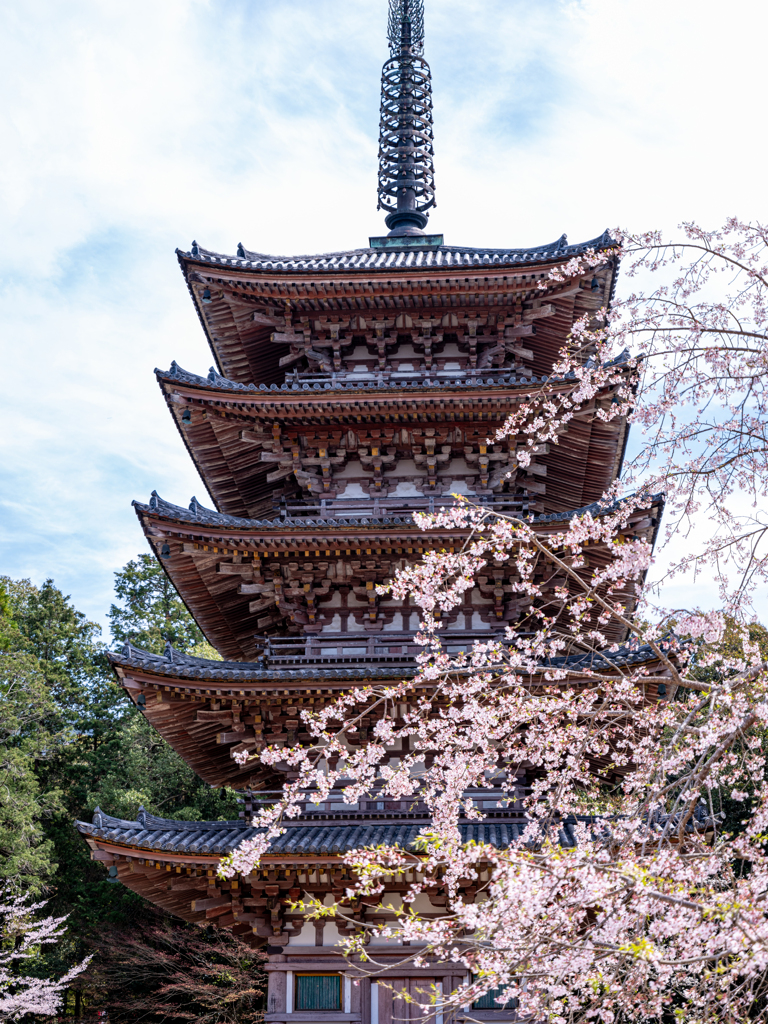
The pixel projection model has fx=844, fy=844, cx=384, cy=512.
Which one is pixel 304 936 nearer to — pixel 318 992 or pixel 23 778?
pixel 318 992

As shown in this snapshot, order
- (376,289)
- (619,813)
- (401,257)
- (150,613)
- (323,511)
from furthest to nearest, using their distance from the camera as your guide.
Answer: (150,613)
(401,257)
(376,289)
(323,511)
(619,813)

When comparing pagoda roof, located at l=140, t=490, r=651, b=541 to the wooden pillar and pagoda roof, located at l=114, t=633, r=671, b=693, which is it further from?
the wooden pillar

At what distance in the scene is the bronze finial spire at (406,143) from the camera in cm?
1759

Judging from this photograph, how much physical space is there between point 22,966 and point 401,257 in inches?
966

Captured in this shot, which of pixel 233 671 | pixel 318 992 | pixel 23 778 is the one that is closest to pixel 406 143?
pixel 233 671

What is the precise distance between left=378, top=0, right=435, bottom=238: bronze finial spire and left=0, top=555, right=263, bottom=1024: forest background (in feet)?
54.6

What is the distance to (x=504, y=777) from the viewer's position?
430 inches

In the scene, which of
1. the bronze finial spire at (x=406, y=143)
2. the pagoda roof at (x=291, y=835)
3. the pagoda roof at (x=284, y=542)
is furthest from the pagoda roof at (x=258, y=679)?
the bronze finial spire at (x=406, y=143)

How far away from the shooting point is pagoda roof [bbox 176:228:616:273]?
504 inches

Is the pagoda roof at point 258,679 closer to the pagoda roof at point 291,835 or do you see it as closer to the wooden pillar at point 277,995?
the pagoda roof at point 291,835

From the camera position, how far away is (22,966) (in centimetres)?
2619

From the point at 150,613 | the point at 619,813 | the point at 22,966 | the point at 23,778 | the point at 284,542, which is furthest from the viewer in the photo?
the point at 150,613

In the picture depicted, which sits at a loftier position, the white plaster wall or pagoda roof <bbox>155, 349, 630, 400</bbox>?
pagoda roof <bbox>155, 349, 630, 400</bbox>

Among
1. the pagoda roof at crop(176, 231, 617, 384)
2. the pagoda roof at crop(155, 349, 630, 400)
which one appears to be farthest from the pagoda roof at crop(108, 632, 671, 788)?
the pagoda roof at crop(176, 231, 617, 384)
